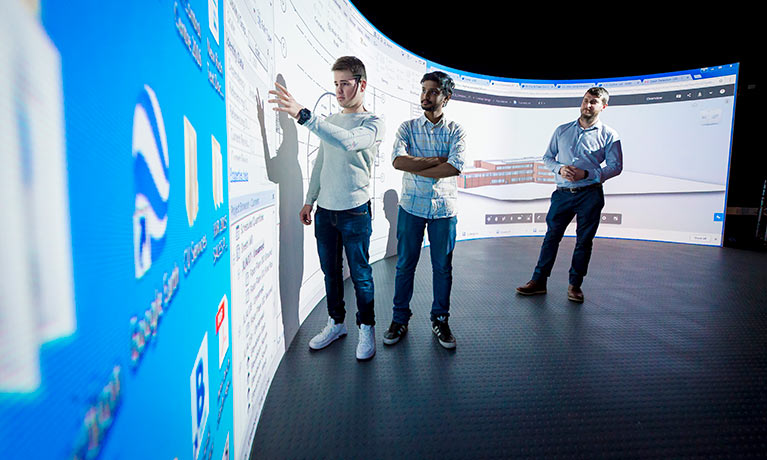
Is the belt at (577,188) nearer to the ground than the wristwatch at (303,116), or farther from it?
nearer to the ground

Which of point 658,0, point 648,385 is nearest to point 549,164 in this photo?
point 648,385

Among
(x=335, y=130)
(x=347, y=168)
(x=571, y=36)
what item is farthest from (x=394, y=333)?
(x=571, y=36)

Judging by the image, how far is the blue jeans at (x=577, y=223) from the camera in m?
2.59

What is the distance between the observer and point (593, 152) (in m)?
2.66

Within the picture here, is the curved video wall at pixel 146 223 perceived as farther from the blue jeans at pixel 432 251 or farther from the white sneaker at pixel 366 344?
the blue jeans at pixel 432 251

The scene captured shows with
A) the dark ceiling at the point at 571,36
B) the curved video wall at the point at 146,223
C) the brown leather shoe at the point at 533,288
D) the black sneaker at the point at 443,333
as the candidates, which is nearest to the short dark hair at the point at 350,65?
the curved video wall at the point at 146,223

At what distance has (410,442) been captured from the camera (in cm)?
125

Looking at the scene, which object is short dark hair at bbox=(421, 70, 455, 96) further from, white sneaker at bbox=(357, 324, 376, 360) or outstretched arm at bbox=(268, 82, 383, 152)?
white sneaker at bbox=(357, 324, 376, 360)

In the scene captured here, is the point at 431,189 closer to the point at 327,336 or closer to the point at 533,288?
the point at 327,336

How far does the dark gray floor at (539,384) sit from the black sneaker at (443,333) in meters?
0.04

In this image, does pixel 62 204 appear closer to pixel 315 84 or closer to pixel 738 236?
pixel 315 84

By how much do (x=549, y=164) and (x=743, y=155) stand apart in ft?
13.0

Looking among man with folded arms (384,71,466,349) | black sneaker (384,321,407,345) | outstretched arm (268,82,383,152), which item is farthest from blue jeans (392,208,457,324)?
outstretched arm (268,82,383,152)

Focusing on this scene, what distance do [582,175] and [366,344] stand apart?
1761mm
